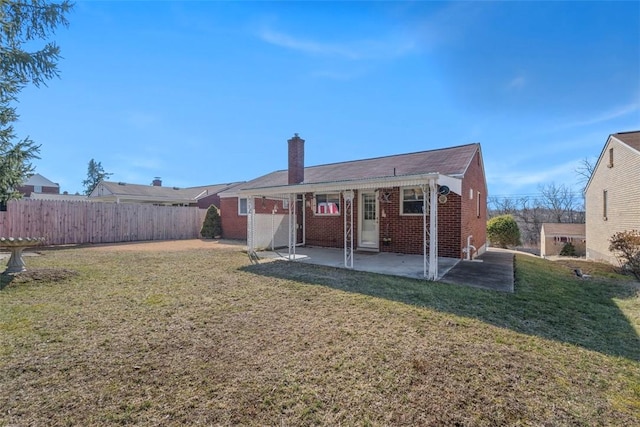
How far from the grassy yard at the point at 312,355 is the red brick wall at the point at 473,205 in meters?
4.03

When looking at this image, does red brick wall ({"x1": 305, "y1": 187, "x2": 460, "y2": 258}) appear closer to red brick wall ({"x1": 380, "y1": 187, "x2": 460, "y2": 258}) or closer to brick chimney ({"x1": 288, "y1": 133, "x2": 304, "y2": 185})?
red brick wall ({"x1": 380, "y1": 187, "x2": 460, "y2": 258})

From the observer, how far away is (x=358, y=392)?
2500 mm

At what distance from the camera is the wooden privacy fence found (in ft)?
38.7

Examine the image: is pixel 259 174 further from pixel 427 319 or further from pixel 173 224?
pixel 427 319

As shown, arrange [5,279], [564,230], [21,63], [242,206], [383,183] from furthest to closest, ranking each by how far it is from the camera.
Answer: [564,230] < [242,206] < [383,183] < [21,63] < [5,279]

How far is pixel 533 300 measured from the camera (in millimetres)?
5285

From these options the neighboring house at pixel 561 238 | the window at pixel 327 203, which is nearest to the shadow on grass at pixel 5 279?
the window at pixel 327 203

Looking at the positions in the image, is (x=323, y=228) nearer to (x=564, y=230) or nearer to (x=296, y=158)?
(x=296, y=158)

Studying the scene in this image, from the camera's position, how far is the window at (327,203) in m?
10.9

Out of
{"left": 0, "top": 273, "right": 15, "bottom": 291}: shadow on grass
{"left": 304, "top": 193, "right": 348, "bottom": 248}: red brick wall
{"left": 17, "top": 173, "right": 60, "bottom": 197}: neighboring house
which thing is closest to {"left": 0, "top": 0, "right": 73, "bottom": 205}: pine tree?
{"left": 0, "top": 273, "right": 15, "bottom": 291}: shadow on grass

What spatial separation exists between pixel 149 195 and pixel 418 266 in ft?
72.7

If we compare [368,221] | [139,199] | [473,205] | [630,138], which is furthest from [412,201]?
[139,199]

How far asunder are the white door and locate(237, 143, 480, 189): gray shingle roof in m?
0.83

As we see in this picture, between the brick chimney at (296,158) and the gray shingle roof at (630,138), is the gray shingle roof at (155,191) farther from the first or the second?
the gray shingle roof at (630,138)
